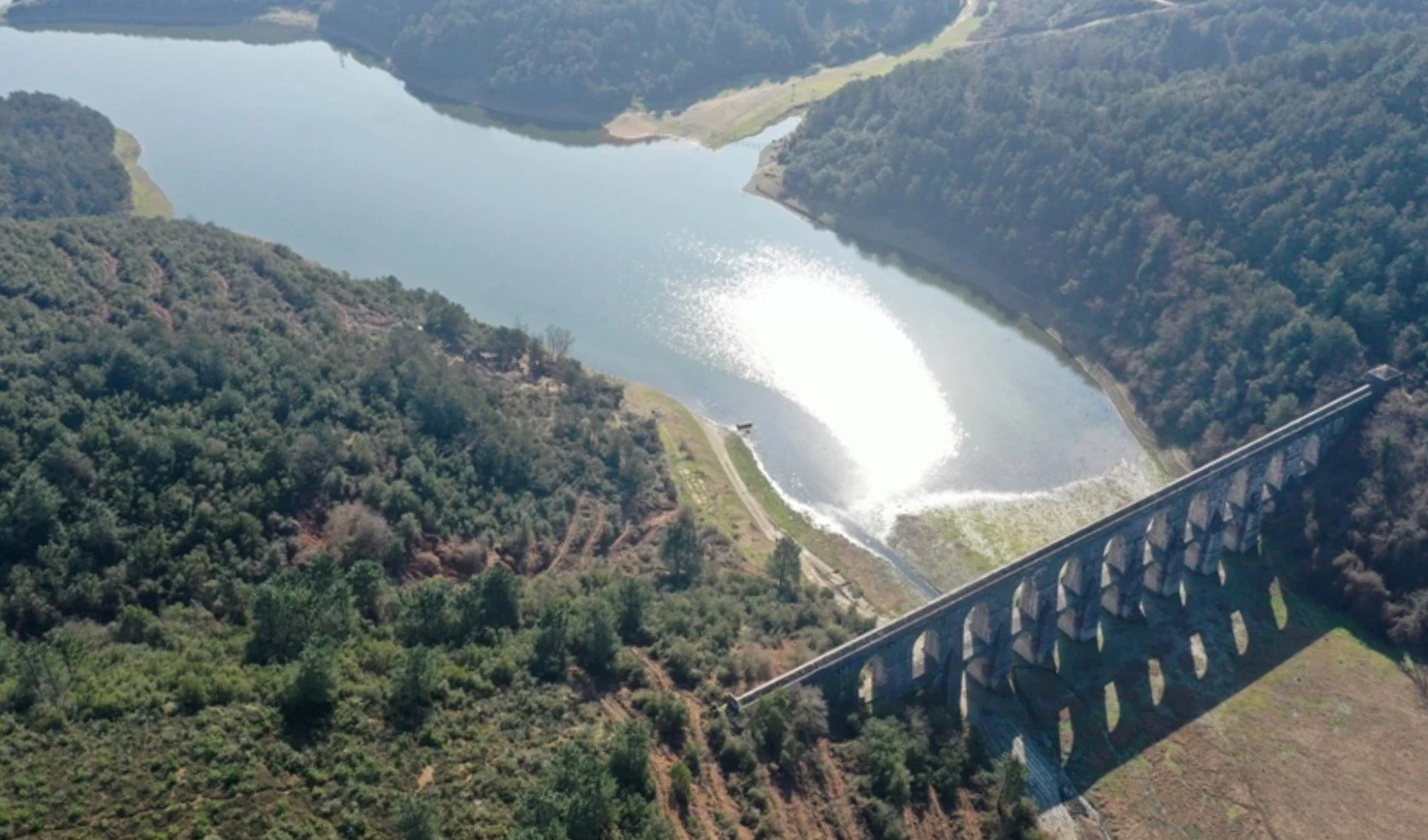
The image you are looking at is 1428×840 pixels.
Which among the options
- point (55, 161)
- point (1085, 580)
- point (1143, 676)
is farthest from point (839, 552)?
point (55, 161)

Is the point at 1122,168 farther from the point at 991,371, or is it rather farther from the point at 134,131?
the point at 134,131

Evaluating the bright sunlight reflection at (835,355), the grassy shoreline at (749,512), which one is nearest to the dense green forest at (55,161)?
the bright sunlight reflection at (835,355)

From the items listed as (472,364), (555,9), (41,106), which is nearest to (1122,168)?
(472,364)

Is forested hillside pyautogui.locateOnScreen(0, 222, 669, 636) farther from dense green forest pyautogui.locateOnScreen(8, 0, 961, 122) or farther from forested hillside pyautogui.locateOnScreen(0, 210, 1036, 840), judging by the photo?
dense green forest pyautogui.locateOnScreen(8, 0, 961, 122)

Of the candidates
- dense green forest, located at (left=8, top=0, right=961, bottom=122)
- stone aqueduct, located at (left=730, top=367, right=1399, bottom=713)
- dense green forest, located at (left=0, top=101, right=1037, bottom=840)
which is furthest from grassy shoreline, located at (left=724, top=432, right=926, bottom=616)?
dense green forest, located at (left=8, top=0, right=961, bottom=122)

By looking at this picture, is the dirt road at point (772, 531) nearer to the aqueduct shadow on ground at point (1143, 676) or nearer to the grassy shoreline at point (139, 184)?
the aqueduct shadow on ground at point (1143, 676)

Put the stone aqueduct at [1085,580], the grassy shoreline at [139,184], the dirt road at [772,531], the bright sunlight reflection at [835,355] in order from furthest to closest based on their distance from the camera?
1. the grassy shoreline at [139,184]
2. the bright sunlight reflection at [835,355]
3. the dirt road at [772,531]
4. the stone aqueduct at [1085,580]
